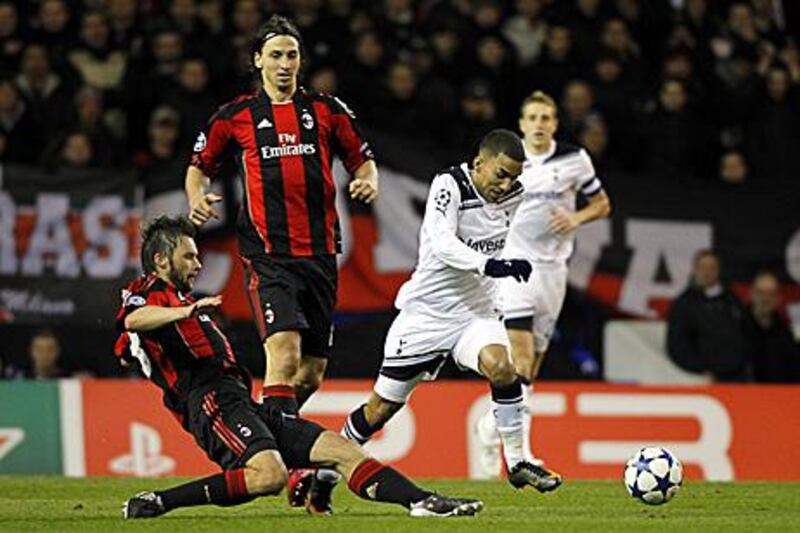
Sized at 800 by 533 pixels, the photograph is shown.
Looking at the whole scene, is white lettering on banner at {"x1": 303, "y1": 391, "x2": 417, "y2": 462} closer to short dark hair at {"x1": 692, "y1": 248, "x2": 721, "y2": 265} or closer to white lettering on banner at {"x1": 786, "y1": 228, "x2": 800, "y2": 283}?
short dark hair at {"x1": 692, "y1": 248, "x2": 721, "y2": 265}

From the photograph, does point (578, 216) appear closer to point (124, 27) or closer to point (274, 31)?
point (274, 31)

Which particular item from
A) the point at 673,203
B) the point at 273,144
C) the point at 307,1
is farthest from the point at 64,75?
the point at 273,144

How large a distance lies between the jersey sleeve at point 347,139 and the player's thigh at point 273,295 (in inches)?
28.2

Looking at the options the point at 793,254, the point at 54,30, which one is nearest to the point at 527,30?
the point at 793,254

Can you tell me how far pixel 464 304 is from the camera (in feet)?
33.8

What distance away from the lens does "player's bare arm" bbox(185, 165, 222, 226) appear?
9.80 m

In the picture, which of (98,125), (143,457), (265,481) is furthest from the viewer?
(98,125)

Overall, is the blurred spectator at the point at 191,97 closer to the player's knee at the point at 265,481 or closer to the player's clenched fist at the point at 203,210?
the player's clenched fist at the point at 203,210

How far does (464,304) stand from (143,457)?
463cm

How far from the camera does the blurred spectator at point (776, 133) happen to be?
1639 cm

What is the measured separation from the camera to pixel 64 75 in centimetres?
1616

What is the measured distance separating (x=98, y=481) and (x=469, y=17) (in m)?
6.75

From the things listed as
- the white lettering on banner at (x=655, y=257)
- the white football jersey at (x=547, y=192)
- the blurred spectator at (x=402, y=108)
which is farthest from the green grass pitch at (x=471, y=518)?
the blurred spectator at (x=402, y=108)

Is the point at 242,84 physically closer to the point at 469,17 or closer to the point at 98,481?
the point at 469,17
